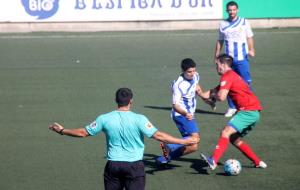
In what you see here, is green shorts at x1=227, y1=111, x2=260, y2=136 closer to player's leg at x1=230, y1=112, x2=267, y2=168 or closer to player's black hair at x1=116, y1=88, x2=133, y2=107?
player's leg at x1=230, y1=112, x2=267, y2=168

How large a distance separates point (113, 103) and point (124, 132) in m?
8.18

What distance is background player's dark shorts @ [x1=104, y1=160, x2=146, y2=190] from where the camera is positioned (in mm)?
9023

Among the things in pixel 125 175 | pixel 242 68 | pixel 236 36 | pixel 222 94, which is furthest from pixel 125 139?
pixel 236 36

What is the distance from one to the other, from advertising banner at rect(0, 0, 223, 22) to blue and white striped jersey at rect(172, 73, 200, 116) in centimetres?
1615

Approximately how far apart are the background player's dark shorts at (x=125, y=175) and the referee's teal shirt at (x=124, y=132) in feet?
0.23

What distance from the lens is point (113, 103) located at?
1719cm

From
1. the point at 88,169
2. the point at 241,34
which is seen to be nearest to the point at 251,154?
the point at 88,169

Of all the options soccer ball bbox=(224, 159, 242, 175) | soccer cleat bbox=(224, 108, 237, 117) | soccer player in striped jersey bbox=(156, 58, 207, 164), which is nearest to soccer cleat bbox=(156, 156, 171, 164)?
soccer player in striped jersey bbox=(156, 58, 207, 164)

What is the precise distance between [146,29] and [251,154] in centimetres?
1671

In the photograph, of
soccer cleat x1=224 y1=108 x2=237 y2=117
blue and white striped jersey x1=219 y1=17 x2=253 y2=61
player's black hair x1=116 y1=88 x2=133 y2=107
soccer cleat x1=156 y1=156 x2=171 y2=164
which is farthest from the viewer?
blue and white striped jersey x1=219 y1=17 x2=253 y2=61

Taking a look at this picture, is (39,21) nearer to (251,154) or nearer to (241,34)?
(241,34)

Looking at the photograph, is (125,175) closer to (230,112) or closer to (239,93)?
(239,93)

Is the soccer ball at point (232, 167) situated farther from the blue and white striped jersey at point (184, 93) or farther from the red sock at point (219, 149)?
the blue and white striped jersey at point (184, 93)

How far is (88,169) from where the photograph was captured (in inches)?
484
